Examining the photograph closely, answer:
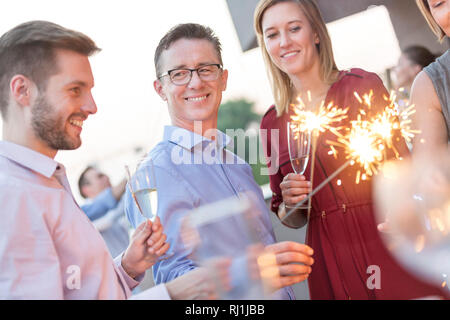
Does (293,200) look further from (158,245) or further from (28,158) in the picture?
(28,158)

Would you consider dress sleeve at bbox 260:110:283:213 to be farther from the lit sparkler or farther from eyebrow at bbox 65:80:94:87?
eyebrow at bbox 65:80:94:87

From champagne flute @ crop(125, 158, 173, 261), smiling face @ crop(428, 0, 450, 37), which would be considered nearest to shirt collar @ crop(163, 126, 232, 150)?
champagne flute @ crop(125, 158, 173, 261)

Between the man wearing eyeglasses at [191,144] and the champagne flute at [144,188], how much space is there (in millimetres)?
182

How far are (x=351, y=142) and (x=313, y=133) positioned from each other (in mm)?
118

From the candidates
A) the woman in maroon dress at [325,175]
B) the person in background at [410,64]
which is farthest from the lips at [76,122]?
the person in background at [410,64]

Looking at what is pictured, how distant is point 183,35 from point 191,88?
16 cm

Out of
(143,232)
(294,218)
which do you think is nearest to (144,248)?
(143,232)

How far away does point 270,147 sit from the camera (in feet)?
4.91

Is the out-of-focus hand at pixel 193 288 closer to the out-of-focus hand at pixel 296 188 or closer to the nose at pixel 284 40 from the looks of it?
the out-of-focus hand at pixel 296 188

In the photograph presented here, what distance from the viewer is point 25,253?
742mm

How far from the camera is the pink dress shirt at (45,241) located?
732mm

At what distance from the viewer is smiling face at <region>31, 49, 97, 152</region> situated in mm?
956
